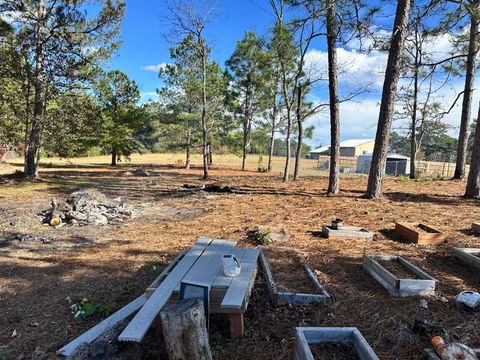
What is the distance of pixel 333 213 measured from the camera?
6.80 meters

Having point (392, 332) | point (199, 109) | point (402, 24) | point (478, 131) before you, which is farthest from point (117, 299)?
point (199, 109)

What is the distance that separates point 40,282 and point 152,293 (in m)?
1.79

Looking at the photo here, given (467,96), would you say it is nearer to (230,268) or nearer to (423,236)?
(423,236)

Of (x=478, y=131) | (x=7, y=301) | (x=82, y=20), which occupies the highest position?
(x=82, y=20)

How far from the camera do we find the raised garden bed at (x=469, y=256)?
3562 mm

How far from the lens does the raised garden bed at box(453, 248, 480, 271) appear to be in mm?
3562

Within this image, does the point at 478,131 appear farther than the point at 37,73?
No

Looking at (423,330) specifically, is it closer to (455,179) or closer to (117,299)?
(117,299)

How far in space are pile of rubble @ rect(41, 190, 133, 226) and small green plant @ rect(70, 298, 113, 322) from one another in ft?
12.2

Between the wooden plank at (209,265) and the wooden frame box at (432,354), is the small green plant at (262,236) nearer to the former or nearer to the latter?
the wooden plank at (209,265)

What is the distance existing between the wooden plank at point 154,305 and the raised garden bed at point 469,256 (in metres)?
3.04

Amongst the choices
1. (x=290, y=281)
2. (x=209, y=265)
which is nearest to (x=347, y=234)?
(x=290, y=281)

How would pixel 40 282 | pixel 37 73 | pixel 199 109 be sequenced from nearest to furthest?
pixel 40 282 → pixel 37 73 → pixel 199 109

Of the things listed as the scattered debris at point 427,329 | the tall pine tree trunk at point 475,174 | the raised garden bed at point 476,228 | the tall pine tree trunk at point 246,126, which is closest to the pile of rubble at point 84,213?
the scattered debris at point 427,329
